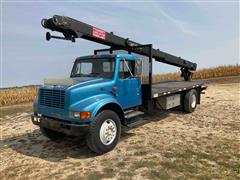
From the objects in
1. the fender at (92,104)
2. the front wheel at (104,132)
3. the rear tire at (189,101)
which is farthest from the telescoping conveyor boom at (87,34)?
the front wheel at (104,132)

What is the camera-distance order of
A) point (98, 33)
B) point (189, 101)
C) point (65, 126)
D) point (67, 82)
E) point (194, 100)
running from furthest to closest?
1. point (194, 100)
2. point (189, 101)
3. point (98, 33)
4. point (67, 82)
5. point (65, 126)

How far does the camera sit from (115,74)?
6.05m

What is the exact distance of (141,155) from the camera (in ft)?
17.3

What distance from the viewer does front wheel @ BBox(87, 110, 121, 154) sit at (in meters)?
5.13

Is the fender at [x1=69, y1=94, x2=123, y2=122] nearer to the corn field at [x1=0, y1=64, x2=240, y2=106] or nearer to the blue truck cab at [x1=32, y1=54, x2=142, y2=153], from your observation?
the blue truck cab at [x1=32, y1=54, x2=142, y2=153]

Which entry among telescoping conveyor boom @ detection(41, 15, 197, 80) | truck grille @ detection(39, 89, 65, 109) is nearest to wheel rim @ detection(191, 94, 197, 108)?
telescoping conveyor boom @ detection(41, 15, 197, 80)

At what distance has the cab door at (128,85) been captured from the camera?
6.20 m

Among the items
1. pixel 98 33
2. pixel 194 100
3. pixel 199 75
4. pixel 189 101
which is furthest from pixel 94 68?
pixel 199 75

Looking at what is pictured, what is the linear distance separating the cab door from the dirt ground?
110cm

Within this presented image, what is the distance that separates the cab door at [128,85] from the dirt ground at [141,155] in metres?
1.10

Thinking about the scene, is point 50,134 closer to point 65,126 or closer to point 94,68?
point 65,126

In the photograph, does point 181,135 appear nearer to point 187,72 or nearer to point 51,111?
→ point 51,111

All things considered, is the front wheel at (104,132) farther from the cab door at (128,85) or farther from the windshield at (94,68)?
the windshield at (94,68)

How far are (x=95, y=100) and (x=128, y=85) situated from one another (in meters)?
1.44
